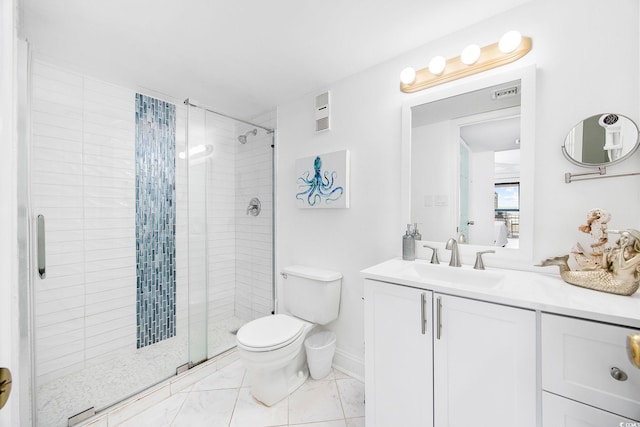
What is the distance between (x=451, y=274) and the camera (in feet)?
4.74

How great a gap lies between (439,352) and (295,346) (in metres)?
0.92

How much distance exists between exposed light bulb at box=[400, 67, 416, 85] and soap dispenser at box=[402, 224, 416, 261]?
93 cm

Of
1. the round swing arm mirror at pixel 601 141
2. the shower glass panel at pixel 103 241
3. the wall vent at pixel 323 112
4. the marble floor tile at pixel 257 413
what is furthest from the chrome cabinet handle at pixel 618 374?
the shower glass panel at pixel 103 241

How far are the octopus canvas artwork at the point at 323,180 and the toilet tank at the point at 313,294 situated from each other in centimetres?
54

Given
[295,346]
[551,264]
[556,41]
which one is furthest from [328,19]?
[295,346]

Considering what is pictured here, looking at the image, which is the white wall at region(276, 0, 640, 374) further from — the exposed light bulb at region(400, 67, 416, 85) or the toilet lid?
the toilet lid

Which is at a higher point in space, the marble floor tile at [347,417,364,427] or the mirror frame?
the mirror frame

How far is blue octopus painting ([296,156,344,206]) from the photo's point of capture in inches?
80.0

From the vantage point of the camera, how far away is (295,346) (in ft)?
5.64

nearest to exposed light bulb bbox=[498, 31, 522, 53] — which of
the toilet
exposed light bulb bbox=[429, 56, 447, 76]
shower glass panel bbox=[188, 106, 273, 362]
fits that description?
exposed light bulb bbox=[429, 56, 447, 76]

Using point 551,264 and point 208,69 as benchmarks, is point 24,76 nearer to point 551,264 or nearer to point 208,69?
A: point 208,69

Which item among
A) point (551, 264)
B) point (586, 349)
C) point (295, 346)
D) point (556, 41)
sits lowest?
point (295, 346)

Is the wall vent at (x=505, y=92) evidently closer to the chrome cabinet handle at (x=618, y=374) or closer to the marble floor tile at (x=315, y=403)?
the chrome cabinet handle at (x=618, y=374)

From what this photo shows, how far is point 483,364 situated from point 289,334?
42.5 inches
